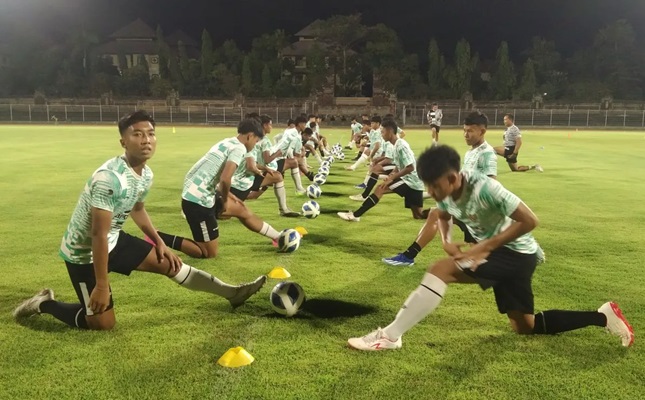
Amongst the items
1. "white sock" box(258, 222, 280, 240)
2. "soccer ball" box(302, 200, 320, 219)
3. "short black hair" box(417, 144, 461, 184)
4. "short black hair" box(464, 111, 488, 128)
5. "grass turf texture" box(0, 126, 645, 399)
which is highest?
"short black hair" box(464, 111, 488, 128)

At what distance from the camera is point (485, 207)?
398 cm

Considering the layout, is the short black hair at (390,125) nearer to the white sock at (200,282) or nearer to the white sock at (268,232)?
the white sock at (268,232)

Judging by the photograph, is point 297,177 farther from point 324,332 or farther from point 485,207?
point 485,207

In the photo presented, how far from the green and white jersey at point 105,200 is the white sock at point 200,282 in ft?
2.13

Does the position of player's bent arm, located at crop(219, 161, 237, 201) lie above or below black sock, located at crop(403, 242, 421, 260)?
above

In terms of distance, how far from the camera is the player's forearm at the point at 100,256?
4035mm

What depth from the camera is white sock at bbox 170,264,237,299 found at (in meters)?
4.89

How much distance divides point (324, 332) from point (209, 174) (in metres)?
3.04

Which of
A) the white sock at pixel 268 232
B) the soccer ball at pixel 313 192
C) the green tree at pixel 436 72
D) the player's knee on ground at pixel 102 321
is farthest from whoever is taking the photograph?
the green tree at pixel 436 72

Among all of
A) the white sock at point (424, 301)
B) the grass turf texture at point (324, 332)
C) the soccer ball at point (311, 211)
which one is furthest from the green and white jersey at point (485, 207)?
the soccer ball at point (311, 211)

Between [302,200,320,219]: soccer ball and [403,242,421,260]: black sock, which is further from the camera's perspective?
[302,200,320,219]: soccer ball

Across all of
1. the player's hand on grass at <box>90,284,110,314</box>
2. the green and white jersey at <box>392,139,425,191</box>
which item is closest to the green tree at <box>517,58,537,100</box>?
the green and white jersey at <box>392,139,425,191</box>

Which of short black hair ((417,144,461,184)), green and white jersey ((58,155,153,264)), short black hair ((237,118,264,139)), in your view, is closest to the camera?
short black hair ((417,144,461,184))

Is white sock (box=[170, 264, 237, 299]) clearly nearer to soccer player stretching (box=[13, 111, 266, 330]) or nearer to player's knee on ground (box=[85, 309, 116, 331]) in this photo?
soccer player stretching (box=[13, 111, 266, 330])
